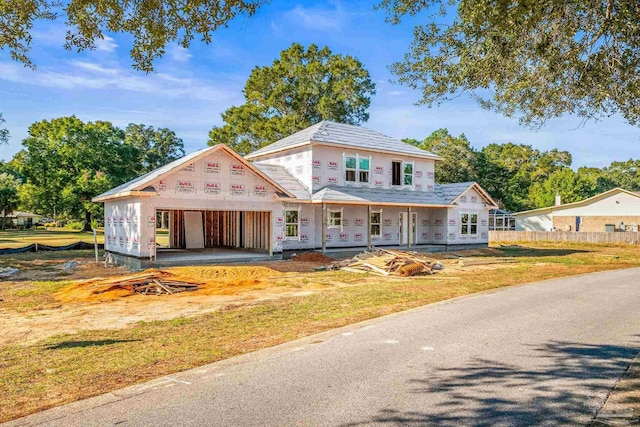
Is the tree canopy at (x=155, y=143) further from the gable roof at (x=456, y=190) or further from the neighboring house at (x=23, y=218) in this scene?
the gable roof at (x=456, y=190)

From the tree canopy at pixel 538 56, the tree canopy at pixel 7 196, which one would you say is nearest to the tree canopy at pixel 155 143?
the tree canopy at pixel 7 196

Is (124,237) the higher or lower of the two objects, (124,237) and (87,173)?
the lower

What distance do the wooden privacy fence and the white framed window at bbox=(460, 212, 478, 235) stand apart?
12.0m

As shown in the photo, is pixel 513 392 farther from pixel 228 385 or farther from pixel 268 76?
pixel 268 76

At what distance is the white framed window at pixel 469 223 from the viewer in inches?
1241

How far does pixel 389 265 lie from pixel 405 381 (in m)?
12.6

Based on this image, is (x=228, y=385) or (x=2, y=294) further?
(x=2, y=294)

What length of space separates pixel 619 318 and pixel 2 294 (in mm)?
16007

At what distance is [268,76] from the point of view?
4769 cm

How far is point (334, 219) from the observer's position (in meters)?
26.3

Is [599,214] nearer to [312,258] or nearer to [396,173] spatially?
[396,173]

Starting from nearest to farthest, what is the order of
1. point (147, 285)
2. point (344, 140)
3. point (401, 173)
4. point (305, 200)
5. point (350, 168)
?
1. point (147, 285)
2. point (305, 200)
3. point (344, 140)
4. point (350, 168)
5. point (401, 173)

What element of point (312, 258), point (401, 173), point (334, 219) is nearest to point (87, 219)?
A: point (334, 219)

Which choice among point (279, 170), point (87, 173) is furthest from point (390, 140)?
point (87, 173)
